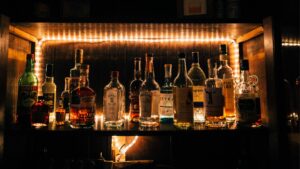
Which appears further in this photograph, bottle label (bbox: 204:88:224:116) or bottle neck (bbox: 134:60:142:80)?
bottle neck (bbox: 134:60:142:80)

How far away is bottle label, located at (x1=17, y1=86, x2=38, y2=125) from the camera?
1.10 m

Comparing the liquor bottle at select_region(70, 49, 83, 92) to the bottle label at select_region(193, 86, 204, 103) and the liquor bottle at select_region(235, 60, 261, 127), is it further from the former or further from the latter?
the liquor bottle at select_region(235, 60, 261, 127)

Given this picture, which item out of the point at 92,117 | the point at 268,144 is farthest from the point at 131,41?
the point at 268,144

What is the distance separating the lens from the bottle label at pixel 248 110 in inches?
44.4

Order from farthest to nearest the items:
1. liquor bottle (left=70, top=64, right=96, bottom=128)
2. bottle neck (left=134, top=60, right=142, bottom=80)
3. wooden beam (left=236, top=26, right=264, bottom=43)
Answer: bottle neck (left=134, top=60, right=142, bottom=80)
wooden beam (left=236, top=26, right=264, bottom=43)
liquor bottle (left=70, top=64, right=96, bottom=128)

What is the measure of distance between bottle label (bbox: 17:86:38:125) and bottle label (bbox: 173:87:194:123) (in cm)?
69

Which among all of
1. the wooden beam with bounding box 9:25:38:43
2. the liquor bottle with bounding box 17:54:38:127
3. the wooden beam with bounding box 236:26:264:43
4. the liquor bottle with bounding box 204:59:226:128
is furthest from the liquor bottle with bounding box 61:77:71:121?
the wooden beam with bounding box 236:26:264:43

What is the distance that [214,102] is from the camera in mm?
1124

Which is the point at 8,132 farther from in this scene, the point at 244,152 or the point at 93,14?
the point at 244,152

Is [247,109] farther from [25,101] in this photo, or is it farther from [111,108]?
[25,101]

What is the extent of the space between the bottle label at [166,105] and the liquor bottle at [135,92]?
0.13m

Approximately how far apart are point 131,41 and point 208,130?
75 centimetres

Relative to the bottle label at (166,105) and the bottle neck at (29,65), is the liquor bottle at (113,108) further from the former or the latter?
the bottle neck at (29,65)

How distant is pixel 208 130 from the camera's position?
3.34 feet
